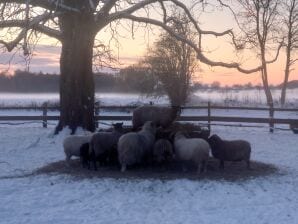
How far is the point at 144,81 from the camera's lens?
5088 cm

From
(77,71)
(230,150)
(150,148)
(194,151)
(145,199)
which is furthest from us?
(77,71)

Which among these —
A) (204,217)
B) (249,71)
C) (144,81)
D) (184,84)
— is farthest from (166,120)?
(144,81)

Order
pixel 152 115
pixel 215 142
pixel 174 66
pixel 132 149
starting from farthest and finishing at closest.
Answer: pixel 174 66, pixel 152 115, pixel 215 142, pixel 132 149

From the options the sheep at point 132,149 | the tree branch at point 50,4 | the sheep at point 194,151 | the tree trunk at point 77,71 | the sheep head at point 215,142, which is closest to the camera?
the sheep at point 194,151

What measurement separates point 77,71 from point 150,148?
6.97m

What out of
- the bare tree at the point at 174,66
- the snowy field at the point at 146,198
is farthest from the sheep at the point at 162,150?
the bare tree at the point at 174,66

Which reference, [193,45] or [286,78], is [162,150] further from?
[286,78]

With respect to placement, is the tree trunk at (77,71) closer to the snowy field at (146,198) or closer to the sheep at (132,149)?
the snowy field at (146,198)

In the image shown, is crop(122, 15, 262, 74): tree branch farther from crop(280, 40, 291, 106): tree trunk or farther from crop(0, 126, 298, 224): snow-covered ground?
crop(280, 40, 291, 106): tree trunk

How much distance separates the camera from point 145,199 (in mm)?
10141

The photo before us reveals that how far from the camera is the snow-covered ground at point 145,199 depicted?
29.6ft

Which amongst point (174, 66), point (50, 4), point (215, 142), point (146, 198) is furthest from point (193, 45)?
point (174, 66)

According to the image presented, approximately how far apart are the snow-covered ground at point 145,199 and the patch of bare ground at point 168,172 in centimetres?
25

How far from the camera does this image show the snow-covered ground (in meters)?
9.02
